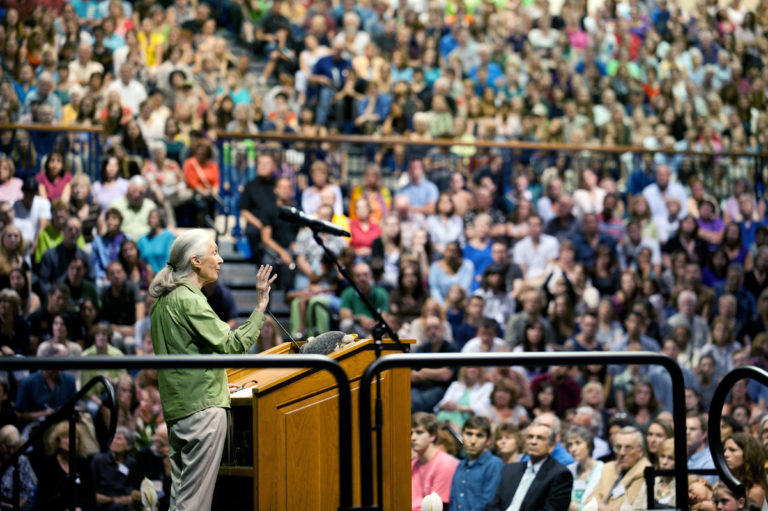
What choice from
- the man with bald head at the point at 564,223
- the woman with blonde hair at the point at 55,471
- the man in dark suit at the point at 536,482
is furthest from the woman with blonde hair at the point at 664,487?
the man with bald head at the point at 564,223

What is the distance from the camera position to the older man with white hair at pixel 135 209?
10531 millimetres

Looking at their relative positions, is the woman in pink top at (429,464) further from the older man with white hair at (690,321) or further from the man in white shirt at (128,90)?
the man in white shirt at (128,90)

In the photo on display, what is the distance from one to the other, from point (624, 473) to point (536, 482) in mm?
1063

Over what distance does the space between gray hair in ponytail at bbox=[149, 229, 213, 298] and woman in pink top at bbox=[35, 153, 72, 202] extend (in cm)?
651

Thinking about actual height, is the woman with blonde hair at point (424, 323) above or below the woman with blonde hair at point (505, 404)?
above

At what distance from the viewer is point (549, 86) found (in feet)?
47.8

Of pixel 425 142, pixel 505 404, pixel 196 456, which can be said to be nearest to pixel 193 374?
pixel 196 456

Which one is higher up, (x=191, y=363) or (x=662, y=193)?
(x=662, y=193)

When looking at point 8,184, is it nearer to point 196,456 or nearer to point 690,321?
point 196,456

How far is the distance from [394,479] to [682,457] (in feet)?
4.71

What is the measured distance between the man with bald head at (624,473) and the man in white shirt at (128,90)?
7.12 m

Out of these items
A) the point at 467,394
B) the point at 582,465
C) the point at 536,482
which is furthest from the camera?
the point at 467,394

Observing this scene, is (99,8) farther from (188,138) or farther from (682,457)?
(682,457)

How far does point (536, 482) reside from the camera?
6520 mm
